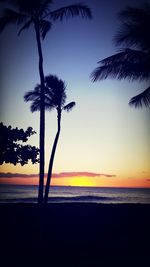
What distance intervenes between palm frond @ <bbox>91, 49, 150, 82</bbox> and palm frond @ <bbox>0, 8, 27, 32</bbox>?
5.51 ft

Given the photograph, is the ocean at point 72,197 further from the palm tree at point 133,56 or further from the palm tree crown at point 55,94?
the palm tree at point 133,56

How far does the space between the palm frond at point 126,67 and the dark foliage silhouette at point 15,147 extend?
2.33 metres

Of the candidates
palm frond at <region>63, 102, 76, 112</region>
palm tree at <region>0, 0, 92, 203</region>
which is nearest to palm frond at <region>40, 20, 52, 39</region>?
palm tree at <region>0, 0, 92, 203</region>

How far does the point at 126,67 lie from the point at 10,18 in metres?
2.15

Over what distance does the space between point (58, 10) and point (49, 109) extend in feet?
9.14

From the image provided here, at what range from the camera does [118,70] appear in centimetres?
490

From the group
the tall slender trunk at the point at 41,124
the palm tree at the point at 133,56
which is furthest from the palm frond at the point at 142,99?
the tall slender trunk at the point at 41,124

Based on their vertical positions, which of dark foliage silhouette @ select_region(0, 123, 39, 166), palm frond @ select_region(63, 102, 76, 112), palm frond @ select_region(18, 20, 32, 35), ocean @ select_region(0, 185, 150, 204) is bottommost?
ocean @ select_region(0, 185, 150, 204)
